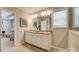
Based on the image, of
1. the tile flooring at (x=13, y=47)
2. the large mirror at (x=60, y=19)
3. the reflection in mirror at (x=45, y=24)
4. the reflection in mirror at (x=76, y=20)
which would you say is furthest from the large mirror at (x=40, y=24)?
the reflection in mirror at (x=76, y=20)

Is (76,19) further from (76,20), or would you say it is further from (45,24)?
(45,24)

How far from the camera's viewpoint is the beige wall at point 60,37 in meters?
1.56

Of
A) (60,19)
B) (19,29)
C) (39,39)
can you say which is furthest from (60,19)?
(19,29)

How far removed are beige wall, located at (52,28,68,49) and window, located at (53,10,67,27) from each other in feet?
0.30

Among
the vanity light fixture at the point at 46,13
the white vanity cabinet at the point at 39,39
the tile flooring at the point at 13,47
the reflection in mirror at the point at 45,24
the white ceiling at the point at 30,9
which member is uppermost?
the white ceiling at the point at 30,9

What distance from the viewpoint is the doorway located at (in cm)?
154

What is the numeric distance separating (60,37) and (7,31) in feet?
3.07

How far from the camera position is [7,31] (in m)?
1.55

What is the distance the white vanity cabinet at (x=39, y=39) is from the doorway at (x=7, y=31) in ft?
0.89

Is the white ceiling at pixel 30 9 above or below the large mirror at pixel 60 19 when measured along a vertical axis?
above

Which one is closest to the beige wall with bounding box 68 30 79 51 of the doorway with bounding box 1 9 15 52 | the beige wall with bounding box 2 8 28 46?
the beige wall with bounding box 2 8 28 46

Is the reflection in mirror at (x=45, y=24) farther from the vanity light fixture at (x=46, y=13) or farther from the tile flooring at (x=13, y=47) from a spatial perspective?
the tile flooring at (x=13, y=47)
